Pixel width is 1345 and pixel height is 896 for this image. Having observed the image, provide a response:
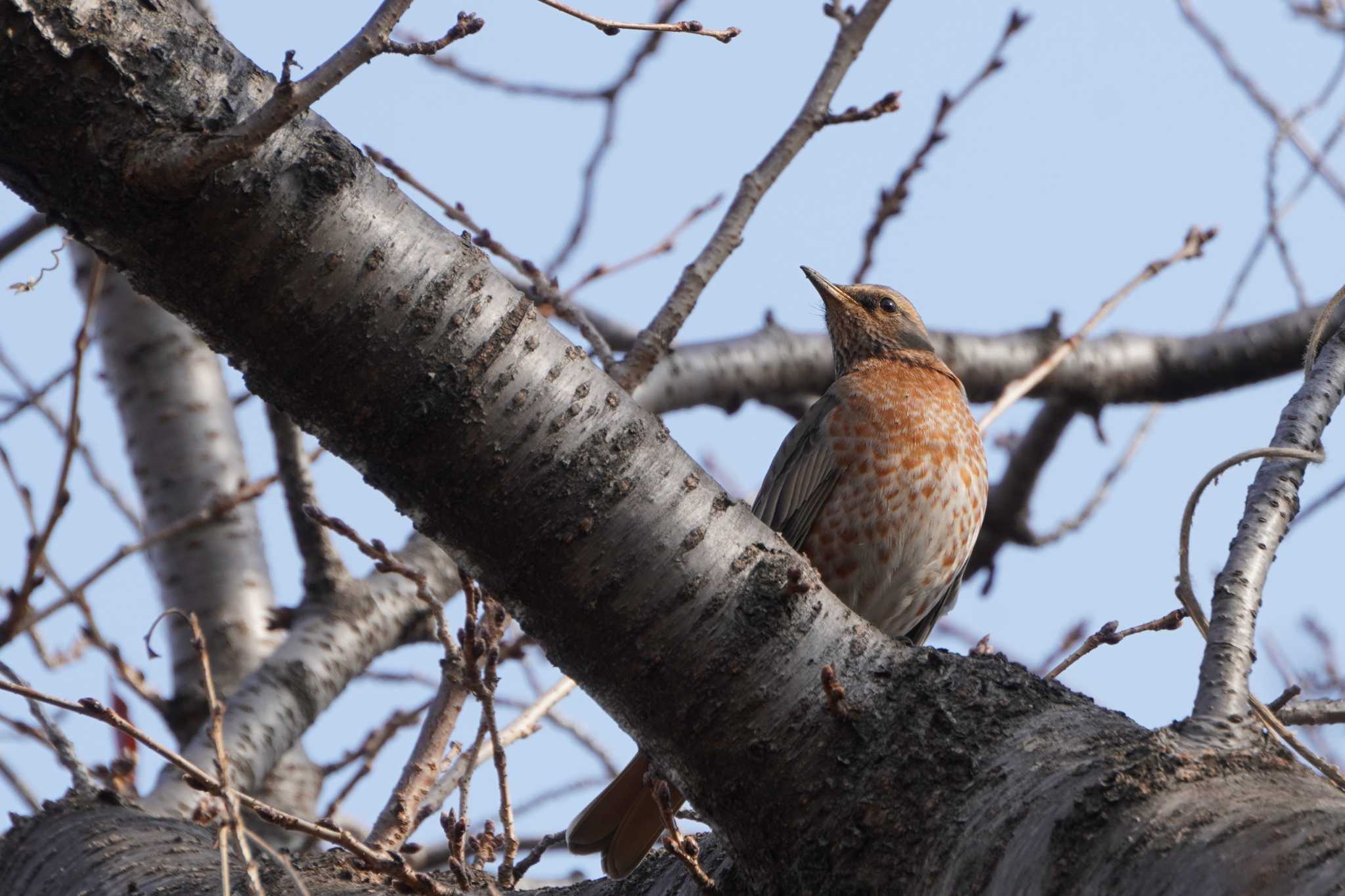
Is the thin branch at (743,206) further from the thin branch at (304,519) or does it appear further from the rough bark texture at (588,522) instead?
the thin branch at (304,519)

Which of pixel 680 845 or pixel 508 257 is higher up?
pixel 508 257

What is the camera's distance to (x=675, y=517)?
192 centimetres

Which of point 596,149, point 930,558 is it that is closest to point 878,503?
point 930,558

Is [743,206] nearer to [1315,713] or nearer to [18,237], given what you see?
[1315,713]

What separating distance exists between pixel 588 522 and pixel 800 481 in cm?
227

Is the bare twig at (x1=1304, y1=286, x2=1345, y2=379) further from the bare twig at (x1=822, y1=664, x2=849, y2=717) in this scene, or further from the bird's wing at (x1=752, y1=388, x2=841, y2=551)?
the bird's wing at (x1=752, y1=388, x2=841, y2=551)

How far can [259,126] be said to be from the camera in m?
1.56

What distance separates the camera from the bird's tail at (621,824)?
3.03 metres

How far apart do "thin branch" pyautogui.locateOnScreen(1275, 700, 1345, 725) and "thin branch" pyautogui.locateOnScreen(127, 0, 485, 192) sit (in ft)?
5.41

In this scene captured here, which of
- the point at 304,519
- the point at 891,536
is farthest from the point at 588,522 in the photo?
the point at 304,519

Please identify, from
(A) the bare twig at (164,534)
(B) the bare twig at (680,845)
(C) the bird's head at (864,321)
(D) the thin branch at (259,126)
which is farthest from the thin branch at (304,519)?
(D) the thin branch at (259,126)

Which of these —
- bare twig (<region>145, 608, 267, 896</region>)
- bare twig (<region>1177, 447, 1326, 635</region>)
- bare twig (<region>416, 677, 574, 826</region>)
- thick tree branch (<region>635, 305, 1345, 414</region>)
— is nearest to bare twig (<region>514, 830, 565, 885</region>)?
bare twig (<region>416, 677, 574, 826</region>)

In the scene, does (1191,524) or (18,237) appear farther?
(18,237)

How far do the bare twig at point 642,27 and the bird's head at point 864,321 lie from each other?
288 centimetres
